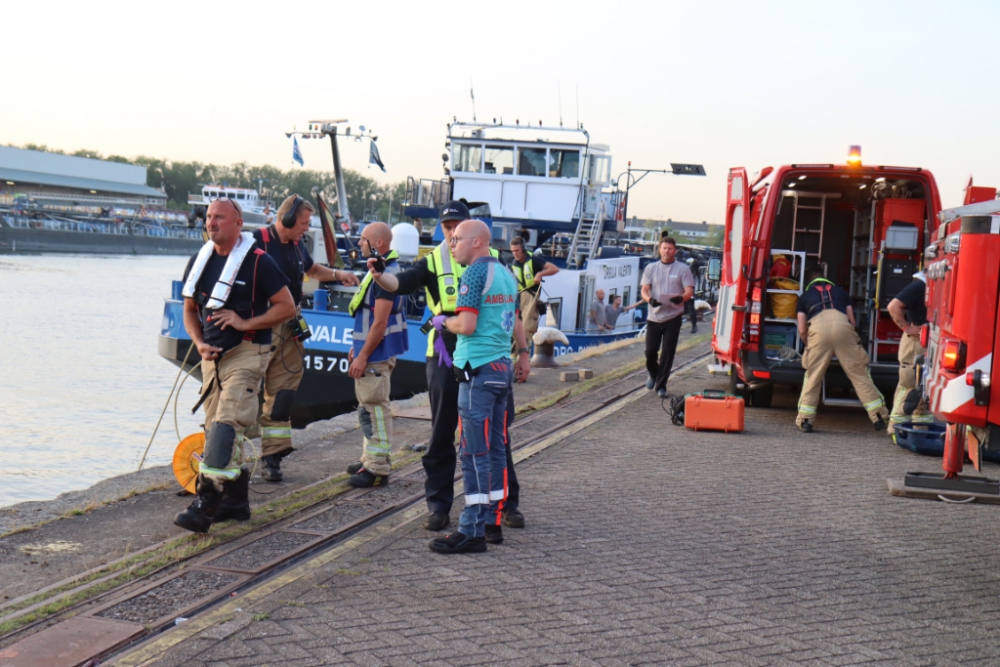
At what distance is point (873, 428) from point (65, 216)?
261 ft

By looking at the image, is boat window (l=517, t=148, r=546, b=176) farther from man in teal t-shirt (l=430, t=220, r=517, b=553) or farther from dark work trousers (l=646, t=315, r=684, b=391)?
man in teal t-shirt (l=430, t=220, r=517, b=553)

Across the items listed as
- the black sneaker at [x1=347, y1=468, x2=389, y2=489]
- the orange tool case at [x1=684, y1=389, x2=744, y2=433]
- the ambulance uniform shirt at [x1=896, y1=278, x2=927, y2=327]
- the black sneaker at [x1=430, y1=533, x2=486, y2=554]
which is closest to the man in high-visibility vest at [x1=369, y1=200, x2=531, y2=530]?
the black sneaker at [x1=430, y1=533, x2=486, y2=554]

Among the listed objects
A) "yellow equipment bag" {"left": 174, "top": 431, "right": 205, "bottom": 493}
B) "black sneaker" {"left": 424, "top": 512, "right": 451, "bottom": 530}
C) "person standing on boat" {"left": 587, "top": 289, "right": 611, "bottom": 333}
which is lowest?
"person standing on boat" {"left": 587, "top": 289, "right": 611, "bottom": 333}

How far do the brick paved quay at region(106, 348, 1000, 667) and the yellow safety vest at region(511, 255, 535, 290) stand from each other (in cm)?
575

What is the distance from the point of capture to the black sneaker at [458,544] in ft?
17.9

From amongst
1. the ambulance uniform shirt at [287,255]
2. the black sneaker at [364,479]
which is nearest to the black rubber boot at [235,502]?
the black sneaker at [364,479]

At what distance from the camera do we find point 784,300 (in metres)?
11.5

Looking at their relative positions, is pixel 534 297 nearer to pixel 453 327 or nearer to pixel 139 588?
pixel 453 327

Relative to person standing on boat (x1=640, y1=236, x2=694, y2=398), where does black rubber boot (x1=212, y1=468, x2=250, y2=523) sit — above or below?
below

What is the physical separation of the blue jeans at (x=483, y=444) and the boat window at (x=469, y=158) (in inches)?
825

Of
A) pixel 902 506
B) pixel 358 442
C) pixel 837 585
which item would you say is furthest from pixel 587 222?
pixel 837 585

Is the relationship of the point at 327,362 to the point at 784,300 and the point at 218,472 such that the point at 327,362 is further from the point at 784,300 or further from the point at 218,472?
the point at 218,472

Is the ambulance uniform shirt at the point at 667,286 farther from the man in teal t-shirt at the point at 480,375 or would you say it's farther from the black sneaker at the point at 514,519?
the man in teal t-shirt at the point at 480,375

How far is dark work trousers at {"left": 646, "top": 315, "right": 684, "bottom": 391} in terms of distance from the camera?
11922mm
